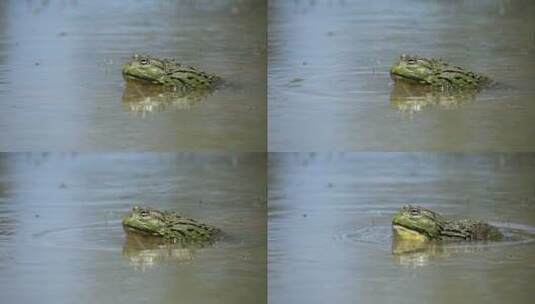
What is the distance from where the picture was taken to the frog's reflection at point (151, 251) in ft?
12.1

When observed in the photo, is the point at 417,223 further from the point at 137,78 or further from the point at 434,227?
the point at 137,78

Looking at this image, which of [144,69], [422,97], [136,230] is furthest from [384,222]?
[144,69]

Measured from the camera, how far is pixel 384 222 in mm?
3709

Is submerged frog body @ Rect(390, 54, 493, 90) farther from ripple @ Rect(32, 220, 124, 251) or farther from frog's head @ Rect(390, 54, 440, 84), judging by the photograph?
ripple @ Rect(32, 220, 124, 251)

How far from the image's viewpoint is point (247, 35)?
12.4 ft

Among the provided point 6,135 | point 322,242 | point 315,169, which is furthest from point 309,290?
point 6,135

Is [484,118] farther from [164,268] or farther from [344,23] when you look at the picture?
[164,268]

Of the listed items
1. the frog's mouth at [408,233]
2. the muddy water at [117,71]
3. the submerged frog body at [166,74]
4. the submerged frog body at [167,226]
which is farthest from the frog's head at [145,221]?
the frog's mouth at [408,233]

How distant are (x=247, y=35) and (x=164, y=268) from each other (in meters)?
0.93

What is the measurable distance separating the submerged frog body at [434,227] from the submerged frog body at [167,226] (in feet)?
2.30

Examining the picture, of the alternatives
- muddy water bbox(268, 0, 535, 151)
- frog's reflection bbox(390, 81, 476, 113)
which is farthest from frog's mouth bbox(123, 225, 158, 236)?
frog's reflection bbox(390, 81, 476, 113)

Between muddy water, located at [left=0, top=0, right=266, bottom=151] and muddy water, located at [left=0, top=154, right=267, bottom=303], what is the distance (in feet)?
0.26

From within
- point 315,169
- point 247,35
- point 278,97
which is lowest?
point 315,169

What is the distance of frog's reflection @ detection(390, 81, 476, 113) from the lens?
12.3 ft
